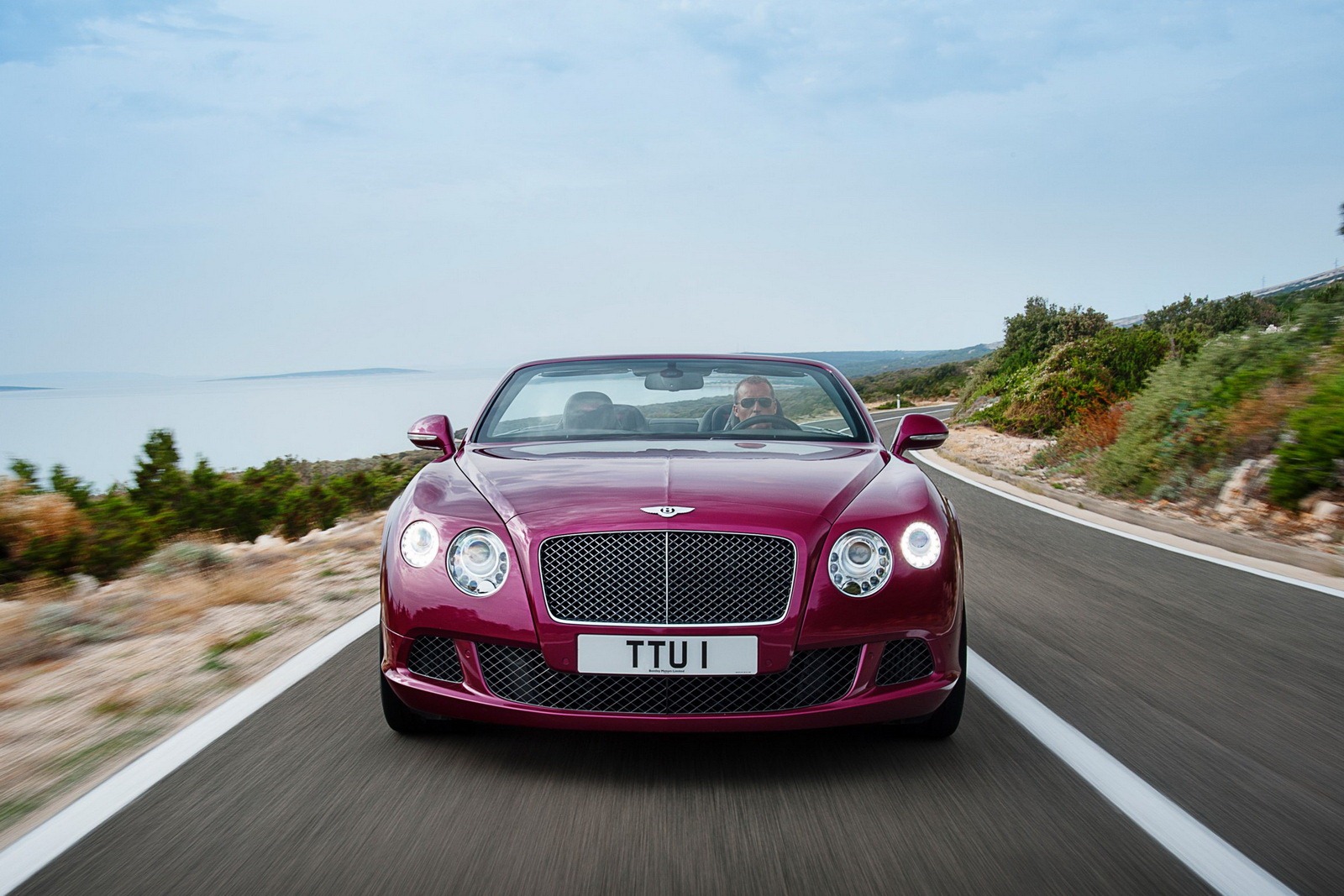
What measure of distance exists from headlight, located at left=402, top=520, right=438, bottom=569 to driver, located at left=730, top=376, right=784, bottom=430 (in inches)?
77.8

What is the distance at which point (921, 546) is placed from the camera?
349 centimetres

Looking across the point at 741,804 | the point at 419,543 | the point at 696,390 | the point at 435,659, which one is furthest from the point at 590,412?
the point at 741,804

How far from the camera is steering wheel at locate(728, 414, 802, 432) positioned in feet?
16.6

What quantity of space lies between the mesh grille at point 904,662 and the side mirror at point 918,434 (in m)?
1.35

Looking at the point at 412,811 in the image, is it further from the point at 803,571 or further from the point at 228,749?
the point at 803,571

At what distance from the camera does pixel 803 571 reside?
10.9 ft

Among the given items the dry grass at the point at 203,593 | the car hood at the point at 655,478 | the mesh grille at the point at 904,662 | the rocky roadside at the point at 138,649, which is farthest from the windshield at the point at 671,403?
the dry grass at the point at 203,593

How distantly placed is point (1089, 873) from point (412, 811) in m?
1.83

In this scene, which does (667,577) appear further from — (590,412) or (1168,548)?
(1168,548)

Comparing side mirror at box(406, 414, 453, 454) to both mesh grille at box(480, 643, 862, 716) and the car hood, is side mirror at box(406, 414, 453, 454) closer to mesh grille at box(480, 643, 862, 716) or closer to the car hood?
the car hood

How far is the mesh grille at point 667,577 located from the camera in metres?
3.28

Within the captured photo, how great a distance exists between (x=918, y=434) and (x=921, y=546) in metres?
1.27

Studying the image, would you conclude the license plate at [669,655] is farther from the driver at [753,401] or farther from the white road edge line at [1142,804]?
the driver at [753,401]

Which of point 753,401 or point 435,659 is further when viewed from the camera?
point 753,401
